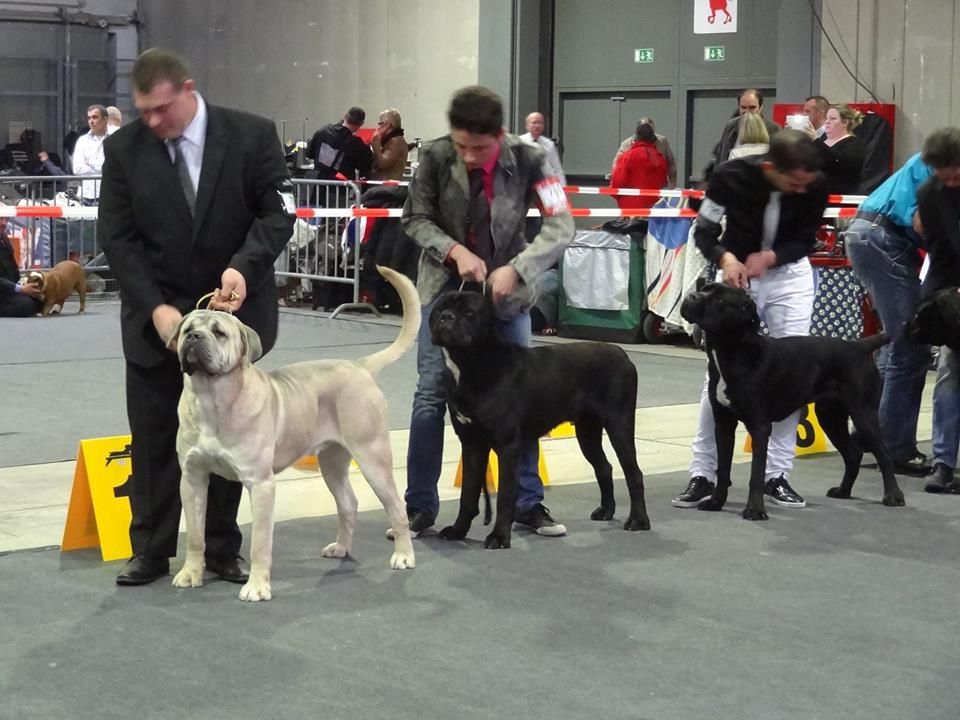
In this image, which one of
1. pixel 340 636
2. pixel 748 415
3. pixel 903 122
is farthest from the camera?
pixel 903 122

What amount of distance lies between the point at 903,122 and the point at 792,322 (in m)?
7.82

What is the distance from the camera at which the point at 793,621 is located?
13.6ft

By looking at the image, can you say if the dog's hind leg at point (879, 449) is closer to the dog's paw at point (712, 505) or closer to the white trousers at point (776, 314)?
the white trousers at point (776, 314)

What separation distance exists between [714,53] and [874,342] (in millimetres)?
10257

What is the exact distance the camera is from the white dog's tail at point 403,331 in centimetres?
474

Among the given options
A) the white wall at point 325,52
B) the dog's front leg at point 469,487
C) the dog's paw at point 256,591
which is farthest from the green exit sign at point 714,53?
the dog's paw at point 256,591

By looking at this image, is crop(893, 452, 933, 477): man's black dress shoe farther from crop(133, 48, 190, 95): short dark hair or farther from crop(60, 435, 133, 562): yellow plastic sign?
crop(133, 48, 190, 95): short dark hair

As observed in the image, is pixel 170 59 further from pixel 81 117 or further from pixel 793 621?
pixel 81 117

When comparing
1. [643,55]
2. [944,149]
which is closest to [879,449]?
[944,149]

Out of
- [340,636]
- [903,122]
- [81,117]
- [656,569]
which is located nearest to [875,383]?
[656,569]

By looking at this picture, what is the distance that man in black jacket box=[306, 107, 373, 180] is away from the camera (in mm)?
14422

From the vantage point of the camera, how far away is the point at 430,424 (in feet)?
17.1

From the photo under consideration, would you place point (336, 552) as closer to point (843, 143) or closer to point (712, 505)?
point (712, 505)

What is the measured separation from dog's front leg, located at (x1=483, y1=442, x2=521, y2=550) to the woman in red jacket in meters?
8.41
